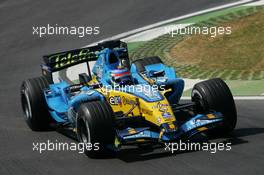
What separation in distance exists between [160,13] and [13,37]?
16.0 feet

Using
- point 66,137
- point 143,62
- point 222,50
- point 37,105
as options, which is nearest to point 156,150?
point 66,137

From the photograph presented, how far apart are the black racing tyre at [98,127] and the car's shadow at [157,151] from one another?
40 centimetres

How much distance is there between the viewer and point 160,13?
25547mm

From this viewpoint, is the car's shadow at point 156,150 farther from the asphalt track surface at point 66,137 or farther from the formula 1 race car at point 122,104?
the formula 1 race car at point 122,104

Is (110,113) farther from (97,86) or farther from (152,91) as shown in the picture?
(97,86)

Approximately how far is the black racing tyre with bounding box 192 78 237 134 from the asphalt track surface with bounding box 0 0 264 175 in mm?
282

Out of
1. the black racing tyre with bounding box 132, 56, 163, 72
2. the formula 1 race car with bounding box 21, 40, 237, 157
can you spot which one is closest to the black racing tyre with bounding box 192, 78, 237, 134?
the formula 1 race car with bounding box 21, 40, 237, 157

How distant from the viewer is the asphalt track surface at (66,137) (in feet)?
37.8

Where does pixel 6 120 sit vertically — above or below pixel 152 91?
below

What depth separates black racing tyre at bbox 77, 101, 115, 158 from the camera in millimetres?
11922

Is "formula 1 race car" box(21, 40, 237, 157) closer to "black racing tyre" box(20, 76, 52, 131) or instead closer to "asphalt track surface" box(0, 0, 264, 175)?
"black racing tyre" box(20, 76, 52, 131)

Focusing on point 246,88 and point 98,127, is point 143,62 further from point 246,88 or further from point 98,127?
point 98,127

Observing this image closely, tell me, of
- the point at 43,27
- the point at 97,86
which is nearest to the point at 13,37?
A: the point at 43,27

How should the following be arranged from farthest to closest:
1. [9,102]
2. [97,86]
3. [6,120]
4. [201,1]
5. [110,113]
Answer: [201,1] < [9,102] < [6,120] < [97,86] < [110,113]
